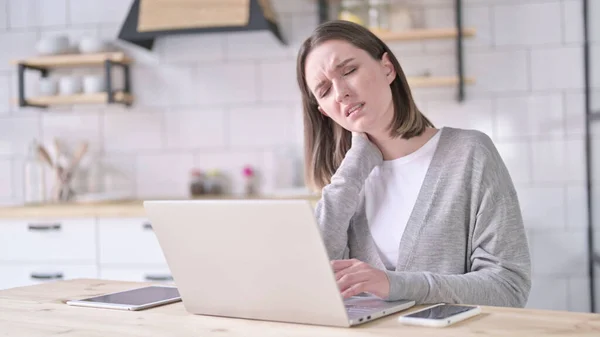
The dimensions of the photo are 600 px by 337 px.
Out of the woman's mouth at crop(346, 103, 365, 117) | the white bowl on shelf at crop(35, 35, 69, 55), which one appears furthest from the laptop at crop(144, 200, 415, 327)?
the white bowl on shelf at crop(35, 35, 69, 55)

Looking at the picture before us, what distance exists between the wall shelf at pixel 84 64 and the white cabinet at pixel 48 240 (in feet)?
2.21

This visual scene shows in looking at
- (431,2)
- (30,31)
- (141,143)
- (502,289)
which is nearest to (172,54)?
(141,143)

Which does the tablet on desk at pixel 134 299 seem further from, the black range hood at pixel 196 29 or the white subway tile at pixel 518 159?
the white subway tile at pixel 518 159

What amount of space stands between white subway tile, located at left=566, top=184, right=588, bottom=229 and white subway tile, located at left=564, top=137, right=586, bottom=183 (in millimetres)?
41

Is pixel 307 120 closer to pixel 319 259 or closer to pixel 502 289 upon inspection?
pixel 502 289

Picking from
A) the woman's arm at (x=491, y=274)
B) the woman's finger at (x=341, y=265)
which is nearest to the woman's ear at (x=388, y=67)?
the woman's arm at (x=491, y=274)

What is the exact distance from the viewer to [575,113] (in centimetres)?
355

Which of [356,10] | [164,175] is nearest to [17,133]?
[164,175]

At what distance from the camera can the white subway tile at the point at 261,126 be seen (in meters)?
3.84

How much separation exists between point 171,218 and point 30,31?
320cm

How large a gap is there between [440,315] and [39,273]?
2.69 m

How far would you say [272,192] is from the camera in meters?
3.86

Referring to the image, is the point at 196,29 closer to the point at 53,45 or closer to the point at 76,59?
the point at 76,59

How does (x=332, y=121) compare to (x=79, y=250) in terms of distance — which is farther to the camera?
(x=79, y=250)
